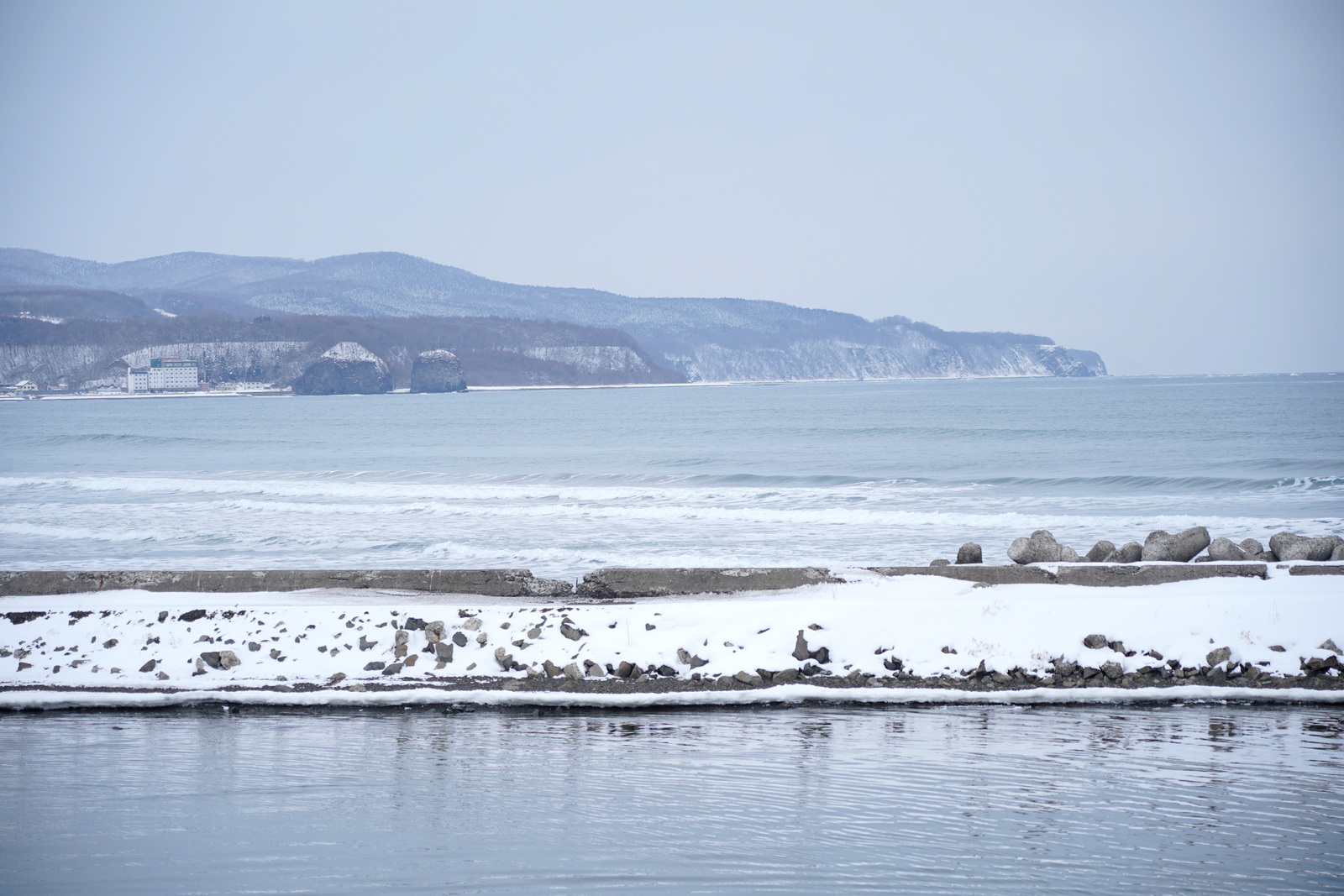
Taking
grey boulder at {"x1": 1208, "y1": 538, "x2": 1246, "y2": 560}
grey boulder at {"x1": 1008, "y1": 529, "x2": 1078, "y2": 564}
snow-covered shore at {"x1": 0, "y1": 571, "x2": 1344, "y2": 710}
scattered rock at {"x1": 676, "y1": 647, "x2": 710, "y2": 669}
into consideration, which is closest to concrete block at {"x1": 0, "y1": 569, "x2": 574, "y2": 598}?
snow-covered shore at {"x1": 0, "y1": 571, "x2": 1344, "y2": 710}

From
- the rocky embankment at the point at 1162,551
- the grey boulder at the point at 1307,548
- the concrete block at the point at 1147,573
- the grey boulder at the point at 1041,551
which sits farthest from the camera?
the grey boulder at the point at 1041,551

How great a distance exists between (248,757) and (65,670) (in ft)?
10.4

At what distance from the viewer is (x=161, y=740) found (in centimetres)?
775

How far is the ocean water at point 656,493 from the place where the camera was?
60.5ft

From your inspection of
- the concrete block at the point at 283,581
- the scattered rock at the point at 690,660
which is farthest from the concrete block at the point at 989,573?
the concrete block at the point at 283,581

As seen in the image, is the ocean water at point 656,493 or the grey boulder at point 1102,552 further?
the ocean water at point 656,493

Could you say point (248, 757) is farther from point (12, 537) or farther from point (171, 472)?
point (171, 472)

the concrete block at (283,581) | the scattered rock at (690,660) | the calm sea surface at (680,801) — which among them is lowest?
the calm sea surface at (680,801)

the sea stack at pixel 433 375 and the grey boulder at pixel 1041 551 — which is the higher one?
the sea stack at pixel 433 375

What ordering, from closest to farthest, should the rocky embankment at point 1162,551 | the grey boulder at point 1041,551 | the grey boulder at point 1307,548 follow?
the grey boulder at point 1307,548
the rocky embankment at point 1162,551
the grey boulder at point 1041,551

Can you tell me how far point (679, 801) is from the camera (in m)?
6.32

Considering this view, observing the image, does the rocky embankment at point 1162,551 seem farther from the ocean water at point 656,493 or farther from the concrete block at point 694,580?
the ocean water at point 656,493

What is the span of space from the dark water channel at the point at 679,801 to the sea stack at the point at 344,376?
194m

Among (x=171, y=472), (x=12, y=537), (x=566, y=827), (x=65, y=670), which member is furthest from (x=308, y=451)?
(x=566, y=827)
